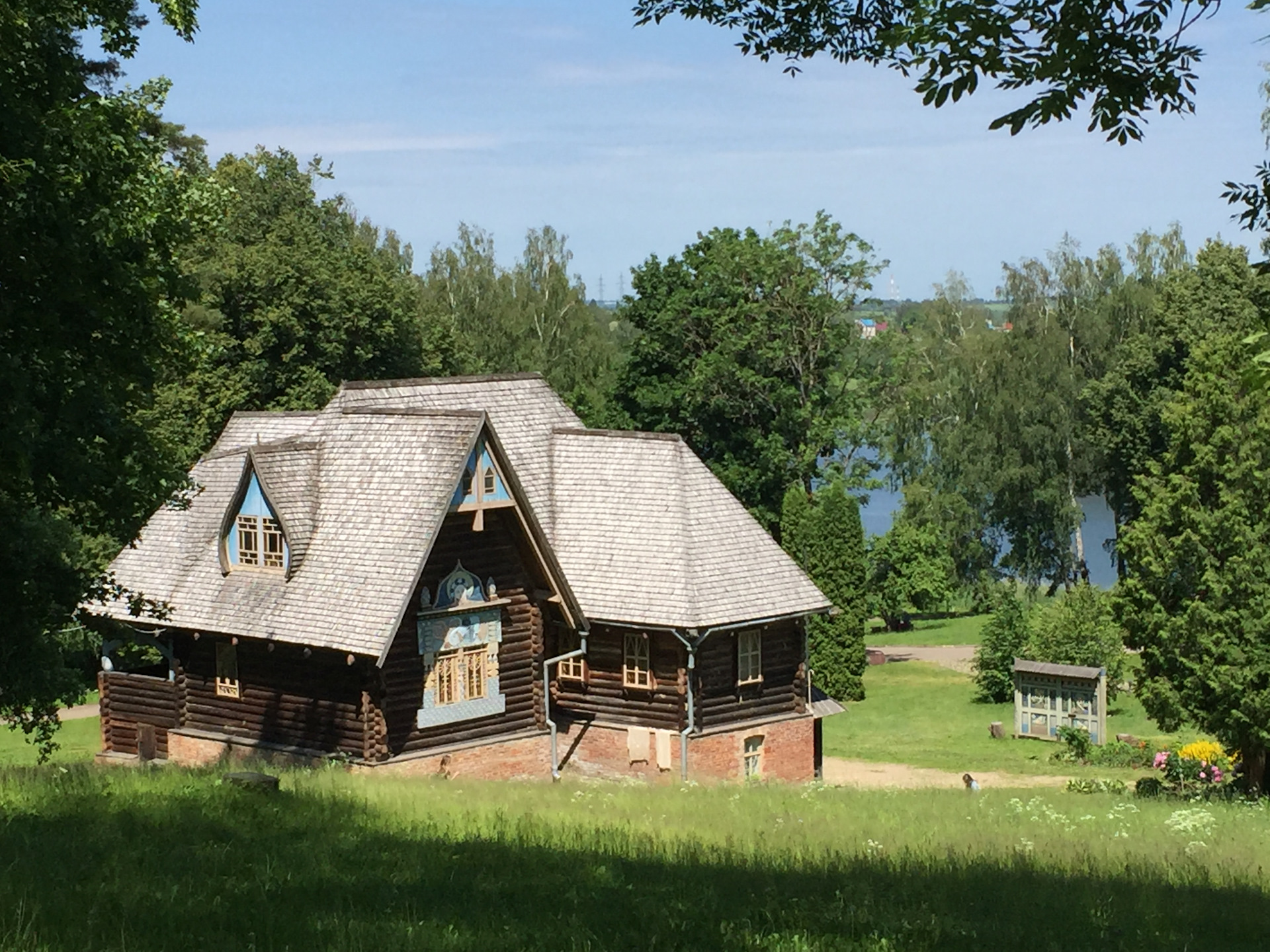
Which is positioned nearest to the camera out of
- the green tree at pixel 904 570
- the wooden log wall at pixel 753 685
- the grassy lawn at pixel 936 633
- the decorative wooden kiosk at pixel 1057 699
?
the wooden log wall at pixel 753 685

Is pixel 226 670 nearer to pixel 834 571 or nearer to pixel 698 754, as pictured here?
pixel 698 754

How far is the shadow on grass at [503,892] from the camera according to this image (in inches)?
403

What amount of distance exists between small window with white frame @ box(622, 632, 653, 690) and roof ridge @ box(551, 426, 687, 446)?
15.6 feet

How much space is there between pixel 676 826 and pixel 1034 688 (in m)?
28.1

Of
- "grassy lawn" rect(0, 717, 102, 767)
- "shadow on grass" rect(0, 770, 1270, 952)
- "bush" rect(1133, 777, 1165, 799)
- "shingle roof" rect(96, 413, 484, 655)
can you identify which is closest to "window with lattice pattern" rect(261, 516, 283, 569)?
"shingle roof" rect(96, 413, 484, 655)

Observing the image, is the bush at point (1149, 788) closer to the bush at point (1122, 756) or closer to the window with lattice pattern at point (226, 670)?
the bush at point (1122, 756)

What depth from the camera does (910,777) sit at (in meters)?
35.9

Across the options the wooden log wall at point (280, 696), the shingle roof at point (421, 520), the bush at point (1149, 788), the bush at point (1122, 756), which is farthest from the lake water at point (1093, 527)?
the wooden log wall at point (280, 696)

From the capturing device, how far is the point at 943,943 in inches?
421

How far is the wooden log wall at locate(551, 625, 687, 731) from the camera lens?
32.3 m

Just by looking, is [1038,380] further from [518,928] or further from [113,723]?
[518,928]

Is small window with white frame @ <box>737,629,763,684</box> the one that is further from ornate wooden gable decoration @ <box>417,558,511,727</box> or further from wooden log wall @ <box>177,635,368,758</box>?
wooden log wall @ <box>177,635,368,758</box>

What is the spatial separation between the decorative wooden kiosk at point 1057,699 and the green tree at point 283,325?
24225 mm

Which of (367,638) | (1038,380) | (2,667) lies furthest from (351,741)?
(1038,380)
